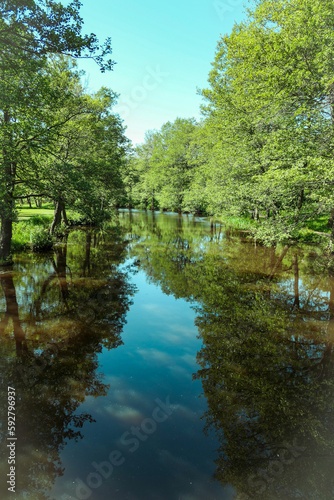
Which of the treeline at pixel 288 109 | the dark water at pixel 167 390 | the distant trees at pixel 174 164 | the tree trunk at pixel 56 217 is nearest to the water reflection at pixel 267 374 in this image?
the dark water at pixel 167 390

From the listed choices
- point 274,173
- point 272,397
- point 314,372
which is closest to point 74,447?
point 272,397

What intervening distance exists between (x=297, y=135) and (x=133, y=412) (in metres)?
12.8

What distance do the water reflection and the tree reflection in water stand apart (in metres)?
2.39

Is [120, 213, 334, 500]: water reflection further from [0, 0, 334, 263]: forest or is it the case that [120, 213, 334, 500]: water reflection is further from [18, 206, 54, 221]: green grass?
[18, 206, 54, 221]: green grass

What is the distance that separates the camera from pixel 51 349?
6.32 meters

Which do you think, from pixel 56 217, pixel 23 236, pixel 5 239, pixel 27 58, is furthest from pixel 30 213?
pixel 27 58

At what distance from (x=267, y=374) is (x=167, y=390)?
2.29 meters

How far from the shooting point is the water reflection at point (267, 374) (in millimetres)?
3635

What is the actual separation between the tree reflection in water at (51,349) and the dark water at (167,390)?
0.03 metres

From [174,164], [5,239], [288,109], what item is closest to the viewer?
[288,109]

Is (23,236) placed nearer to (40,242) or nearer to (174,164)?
(40,242)

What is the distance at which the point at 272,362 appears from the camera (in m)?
6.09

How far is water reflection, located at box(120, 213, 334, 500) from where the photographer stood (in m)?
3.63

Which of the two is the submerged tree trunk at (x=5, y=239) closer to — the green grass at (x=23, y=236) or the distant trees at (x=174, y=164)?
the green grass at (x=23, y=236)
